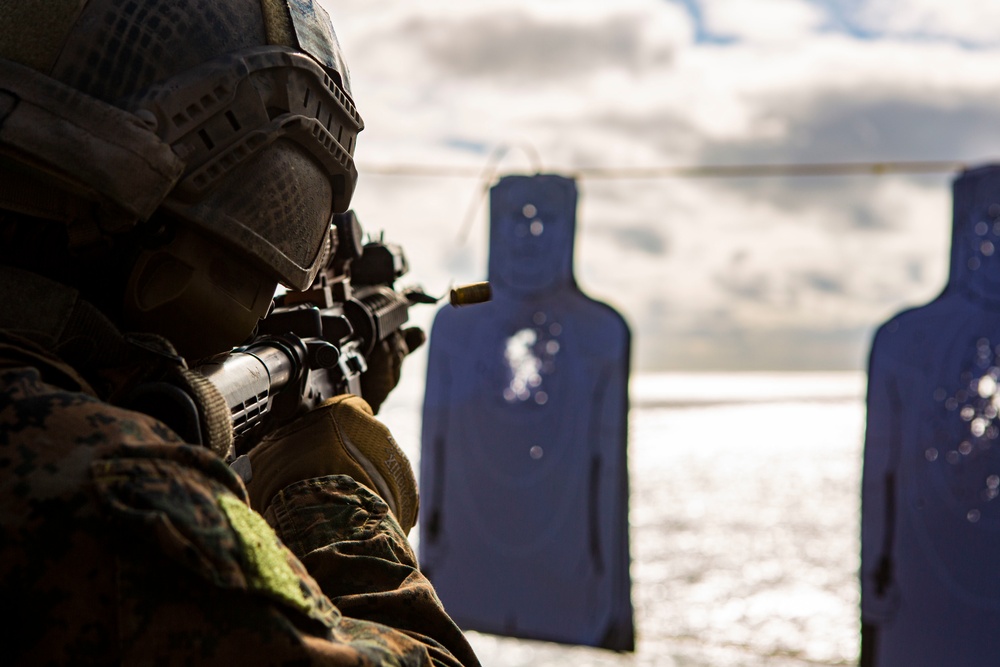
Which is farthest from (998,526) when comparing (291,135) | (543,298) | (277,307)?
(291,135)

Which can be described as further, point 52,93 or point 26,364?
point 52,93

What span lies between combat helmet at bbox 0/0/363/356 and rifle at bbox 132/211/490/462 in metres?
0.16

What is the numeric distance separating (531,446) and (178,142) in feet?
16.1

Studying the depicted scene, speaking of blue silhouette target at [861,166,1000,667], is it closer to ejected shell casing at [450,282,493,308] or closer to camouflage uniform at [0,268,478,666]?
ejected shell casing at [450,282,493,308]

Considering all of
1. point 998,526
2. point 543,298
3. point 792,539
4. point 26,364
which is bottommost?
point 792,539

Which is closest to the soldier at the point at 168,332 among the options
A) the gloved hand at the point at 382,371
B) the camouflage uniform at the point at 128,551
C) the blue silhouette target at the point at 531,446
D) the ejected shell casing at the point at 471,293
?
the camouflage uniform at the point at 128,551

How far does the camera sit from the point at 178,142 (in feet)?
3.84

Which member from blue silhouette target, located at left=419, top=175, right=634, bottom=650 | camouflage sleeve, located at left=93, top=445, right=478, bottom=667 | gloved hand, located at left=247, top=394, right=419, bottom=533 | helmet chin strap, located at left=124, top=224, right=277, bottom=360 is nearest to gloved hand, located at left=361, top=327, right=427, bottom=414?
gloved hand, located at left=247, top=394, right=419, bottom=533

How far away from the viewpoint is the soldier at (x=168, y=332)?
87 centimetres

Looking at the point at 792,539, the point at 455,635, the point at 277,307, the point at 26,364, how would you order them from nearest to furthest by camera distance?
the point at 26,364 → the point at 455,635 → the point at 277,307 → the point at 792,539

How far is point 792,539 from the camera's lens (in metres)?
48.6

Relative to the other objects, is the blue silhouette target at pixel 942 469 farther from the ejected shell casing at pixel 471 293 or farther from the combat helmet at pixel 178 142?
the combat helmet at pixel 178 142

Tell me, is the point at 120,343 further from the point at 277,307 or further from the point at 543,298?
the point at 543,298

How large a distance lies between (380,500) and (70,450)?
1.99ft
